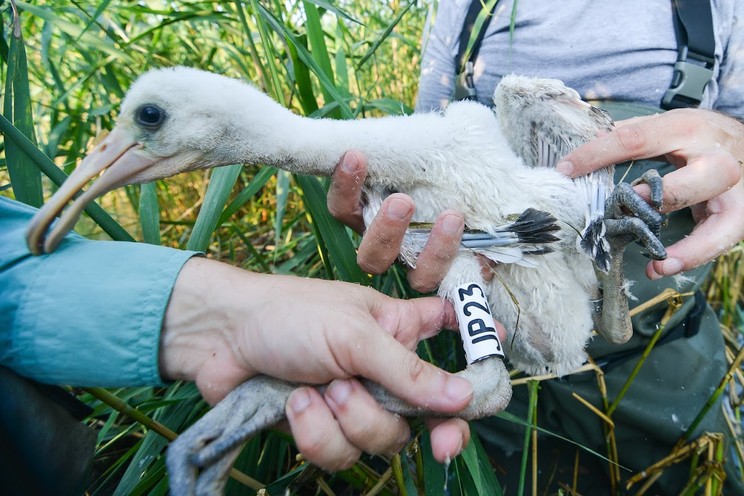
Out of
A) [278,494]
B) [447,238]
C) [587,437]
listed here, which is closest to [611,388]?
[587,437]

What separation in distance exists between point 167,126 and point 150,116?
0.04 meters

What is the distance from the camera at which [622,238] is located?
1105 millimetres

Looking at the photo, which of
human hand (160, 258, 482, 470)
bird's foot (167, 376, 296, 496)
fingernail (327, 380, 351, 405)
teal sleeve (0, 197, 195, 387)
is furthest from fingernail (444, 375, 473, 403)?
teal sleeve (0, 197, 195, 387)

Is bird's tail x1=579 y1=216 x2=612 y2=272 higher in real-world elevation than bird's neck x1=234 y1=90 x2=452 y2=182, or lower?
lower

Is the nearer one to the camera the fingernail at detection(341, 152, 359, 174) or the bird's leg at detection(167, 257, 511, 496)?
the bird's leg at detection(167, 257, 511, 496)

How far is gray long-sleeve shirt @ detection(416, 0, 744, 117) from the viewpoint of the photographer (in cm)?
136

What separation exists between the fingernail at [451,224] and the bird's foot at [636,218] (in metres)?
0.39

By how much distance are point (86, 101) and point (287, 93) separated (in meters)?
1.38

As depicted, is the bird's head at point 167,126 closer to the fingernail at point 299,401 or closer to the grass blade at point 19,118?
the grass blade at point 19,118

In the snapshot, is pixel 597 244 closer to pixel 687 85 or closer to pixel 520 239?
pixel 520 239

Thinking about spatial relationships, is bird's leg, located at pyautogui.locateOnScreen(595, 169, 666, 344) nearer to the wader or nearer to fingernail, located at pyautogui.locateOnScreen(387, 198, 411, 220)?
the wader

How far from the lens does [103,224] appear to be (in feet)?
3.39

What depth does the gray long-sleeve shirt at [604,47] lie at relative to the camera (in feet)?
4.47

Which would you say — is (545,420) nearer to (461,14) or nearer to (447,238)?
(447,238)
